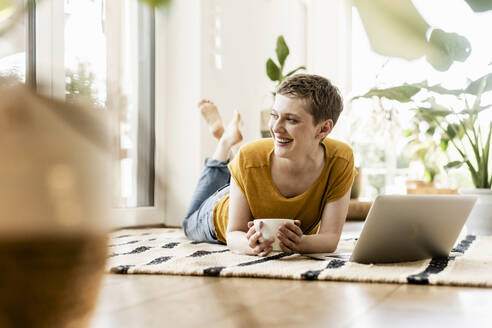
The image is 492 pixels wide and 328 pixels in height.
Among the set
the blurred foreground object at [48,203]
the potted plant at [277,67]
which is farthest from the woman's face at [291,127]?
the potted plant at [277,67]

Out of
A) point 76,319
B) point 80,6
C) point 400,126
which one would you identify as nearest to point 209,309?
point 76,319

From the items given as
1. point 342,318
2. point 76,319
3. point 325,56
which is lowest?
point 342,318

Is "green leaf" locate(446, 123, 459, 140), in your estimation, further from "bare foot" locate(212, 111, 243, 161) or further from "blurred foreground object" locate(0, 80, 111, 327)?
"blurred foreground object" locate(0, 80, 111, 327)

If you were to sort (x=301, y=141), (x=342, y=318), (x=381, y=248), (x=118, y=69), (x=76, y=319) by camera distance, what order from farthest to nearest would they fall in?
(x=301, y=141) → (x=381, y=248) → (x=342, y=318) → (x=76, y=319) → (x=118, y=69)

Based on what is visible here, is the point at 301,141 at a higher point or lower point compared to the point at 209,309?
higher

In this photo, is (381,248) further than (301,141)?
No

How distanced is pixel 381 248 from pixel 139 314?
2.32 feet

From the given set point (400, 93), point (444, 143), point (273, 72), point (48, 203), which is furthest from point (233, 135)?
point (48, 203)

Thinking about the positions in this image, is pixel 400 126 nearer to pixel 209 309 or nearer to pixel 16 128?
pixel 209 309

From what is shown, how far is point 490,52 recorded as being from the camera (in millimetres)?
365

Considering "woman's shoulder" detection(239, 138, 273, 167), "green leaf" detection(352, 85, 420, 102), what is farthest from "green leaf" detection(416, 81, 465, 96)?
"woman's shoulder" detection(239, 138, 273, 167)

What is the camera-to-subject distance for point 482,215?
2527 millimetres

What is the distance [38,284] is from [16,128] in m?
0.07

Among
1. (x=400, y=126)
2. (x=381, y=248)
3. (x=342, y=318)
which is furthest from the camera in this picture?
(x=400, y=126)
